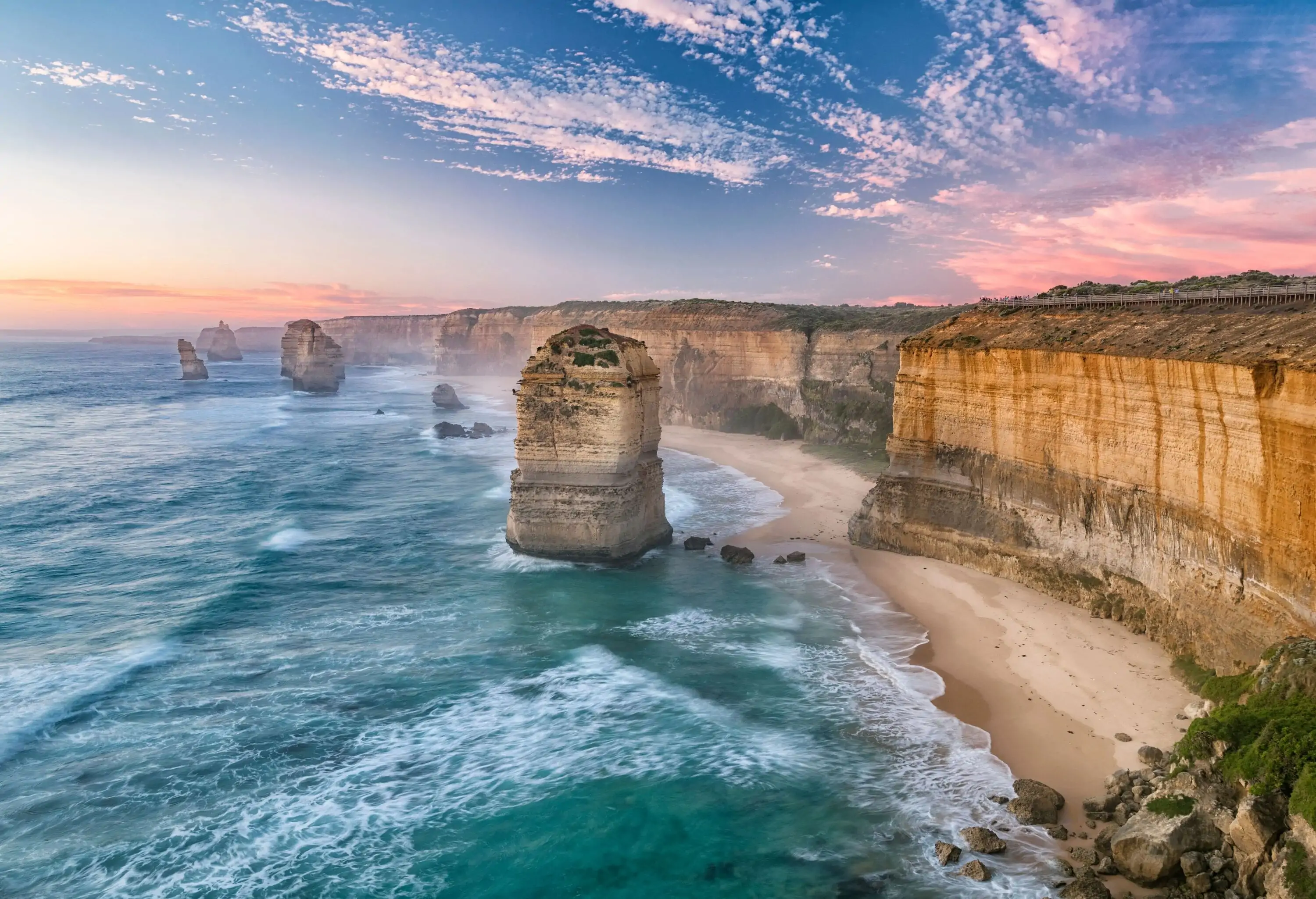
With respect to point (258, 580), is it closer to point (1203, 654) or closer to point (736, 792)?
point (736, 792)

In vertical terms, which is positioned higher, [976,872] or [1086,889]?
[1086,889]

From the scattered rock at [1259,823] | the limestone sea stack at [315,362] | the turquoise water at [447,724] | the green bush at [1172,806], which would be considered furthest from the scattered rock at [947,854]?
the limestone sea stack at [315,362]

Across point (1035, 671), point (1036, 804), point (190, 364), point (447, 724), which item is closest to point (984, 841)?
point (1036, 804)

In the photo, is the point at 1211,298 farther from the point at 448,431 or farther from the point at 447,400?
the point at 447,400

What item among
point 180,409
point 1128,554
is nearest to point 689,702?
point 1128,554

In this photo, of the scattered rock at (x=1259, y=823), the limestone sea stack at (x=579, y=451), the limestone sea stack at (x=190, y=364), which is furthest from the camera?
the limestone sea stack at (x=190, y=364)

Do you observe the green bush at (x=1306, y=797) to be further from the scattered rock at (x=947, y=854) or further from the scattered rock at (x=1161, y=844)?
the scattered rock at (x=947, y=854)
